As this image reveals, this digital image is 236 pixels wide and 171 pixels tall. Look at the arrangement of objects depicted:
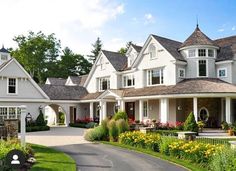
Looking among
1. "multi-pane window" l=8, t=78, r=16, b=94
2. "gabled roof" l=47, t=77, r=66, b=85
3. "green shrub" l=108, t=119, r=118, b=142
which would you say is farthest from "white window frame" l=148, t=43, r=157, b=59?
"gabled roof" l=47, t=77, r=66, b=85

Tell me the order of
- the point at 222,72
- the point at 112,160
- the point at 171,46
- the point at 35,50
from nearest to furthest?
the point at 112,160 → the point at 222,72 → the point at 171,46 → the point at 35,50

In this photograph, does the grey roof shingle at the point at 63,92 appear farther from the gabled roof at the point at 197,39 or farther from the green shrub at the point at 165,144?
the green shrub at the point at 165,144

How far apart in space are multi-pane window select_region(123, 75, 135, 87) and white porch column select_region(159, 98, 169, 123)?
7.15m

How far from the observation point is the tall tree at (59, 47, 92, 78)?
243ft

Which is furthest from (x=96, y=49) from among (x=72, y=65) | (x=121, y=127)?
(x=121, y=127)

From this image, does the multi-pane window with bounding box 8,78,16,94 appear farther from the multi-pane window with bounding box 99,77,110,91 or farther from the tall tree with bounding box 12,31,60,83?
the tall tree with bounding box 12,31,60,83

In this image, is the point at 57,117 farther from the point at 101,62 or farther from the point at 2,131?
the point at 2,131

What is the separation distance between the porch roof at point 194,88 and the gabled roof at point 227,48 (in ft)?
8.26

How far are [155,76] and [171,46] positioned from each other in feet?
12.0

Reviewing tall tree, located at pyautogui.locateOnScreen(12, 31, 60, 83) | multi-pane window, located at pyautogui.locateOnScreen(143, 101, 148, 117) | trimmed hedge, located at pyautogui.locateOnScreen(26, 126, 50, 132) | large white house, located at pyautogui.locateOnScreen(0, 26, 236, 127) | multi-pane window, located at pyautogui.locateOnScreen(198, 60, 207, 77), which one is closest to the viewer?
large white house, located at pyautogui.locateOnScreen(0, 26, 236, 127)

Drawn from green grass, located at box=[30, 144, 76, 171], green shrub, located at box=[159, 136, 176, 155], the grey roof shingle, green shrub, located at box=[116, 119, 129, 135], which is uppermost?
the grey roof shingle

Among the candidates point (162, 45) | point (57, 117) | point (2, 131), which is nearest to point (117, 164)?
point (2, 131)

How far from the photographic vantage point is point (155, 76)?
1368 inches

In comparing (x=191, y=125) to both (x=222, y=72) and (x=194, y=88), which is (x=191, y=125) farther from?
(x=222, y=72)
